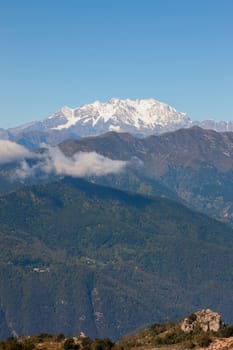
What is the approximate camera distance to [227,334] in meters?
137

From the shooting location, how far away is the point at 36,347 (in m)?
129

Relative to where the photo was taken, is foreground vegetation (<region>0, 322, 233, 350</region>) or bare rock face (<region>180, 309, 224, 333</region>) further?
bare rock face (<region>180, 309, 224, 333</region>)

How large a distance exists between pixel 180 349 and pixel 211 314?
35.2m

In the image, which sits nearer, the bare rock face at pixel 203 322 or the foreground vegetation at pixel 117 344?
the foreground vegetation at pixel 117 344

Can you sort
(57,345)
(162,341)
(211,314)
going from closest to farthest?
(57,345) < (162,341) < (211,314)

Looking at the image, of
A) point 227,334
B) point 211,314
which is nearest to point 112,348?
point 227,334

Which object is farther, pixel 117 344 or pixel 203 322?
pixel 203 322

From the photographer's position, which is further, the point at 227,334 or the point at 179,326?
the point at 179,326

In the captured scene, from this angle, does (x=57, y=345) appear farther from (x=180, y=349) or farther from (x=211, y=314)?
(x=211, y=314)

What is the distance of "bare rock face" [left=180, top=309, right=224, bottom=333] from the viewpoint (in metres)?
157

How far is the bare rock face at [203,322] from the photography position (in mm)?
156688

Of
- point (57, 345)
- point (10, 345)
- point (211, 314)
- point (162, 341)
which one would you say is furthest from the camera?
point (211, 314)

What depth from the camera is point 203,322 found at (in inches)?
6284

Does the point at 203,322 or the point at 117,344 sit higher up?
the point at 203,322
